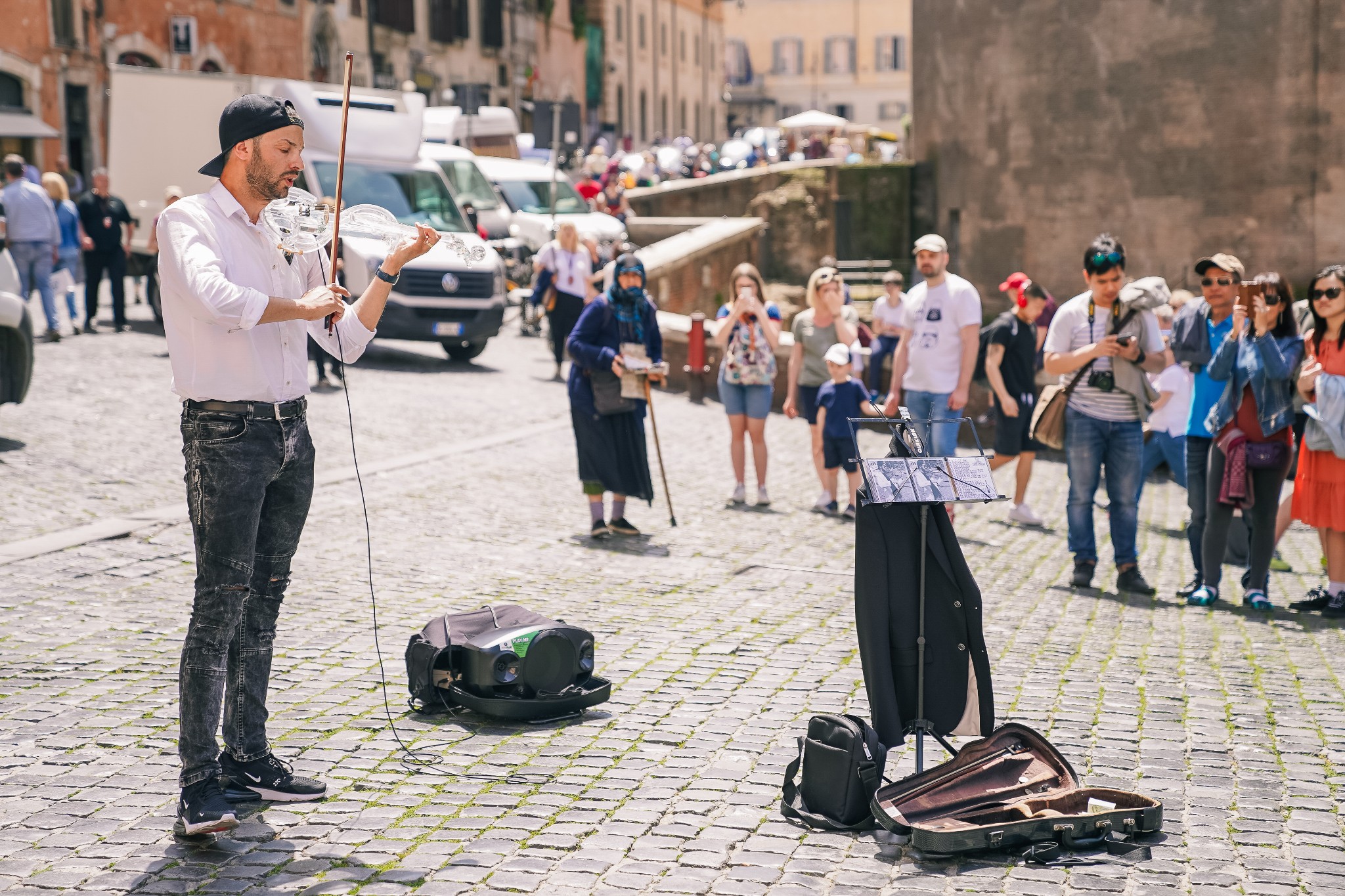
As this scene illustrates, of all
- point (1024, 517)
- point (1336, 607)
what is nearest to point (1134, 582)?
Answer: point (1336, 607)

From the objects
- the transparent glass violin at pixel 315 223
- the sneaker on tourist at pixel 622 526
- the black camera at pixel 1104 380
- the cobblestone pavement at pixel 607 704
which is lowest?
the cobblestone pavement at pixel 607 704

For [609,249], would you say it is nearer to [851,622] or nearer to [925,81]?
[925,81]

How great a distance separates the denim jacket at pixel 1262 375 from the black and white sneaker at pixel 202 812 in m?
5.89

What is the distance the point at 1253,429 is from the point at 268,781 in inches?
226

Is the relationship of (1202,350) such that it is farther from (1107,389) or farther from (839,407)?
(839,407)

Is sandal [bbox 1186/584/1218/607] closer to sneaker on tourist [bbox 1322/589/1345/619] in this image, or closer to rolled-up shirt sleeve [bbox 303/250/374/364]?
sneaker on tourist [bbox 1322/589/1345/619]

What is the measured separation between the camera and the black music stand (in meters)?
4.88

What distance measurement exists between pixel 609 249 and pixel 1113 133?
7361mm

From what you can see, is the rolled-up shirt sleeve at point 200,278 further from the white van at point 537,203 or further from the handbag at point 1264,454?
the white van at point 537,203

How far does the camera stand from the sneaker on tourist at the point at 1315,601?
27.5 feet

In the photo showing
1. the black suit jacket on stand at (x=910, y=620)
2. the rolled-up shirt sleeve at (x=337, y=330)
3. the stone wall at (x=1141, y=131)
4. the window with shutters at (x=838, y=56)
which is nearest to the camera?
the rolled-up shirt sleeve at (x=337, y=330)

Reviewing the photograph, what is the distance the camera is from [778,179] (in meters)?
31.2

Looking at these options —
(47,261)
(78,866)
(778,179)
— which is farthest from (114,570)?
(778,179)

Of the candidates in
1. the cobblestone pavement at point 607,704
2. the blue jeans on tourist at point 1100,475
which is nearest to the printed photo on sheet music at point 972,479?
the cobblestone pavement at point 607,704
